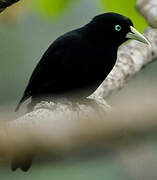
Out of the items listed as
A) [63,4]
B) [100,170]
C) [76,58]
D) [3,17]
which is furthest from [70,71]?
[100,170]

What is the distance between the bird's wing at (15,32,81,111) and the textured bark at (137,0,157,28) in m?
0.58

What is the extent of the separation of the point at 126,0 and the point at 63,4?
0.33 meters

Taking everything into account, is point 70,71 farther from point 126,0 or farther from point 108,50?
point 126,0

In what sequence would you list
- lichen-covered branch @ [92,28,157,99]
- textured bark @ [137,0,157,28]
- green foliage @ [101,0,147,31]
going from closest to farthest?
green foliage @ [101,0,147,31], lichen-covered branch @ [92,28,157,99], textured bark @ [137,0,157,28]

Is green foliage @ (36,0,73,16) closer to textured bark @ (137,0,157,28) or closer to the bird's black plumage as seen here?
the bird's black plumage

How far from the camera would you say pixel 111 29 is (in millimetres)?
3838

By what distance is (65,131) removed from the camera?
2.16 feet

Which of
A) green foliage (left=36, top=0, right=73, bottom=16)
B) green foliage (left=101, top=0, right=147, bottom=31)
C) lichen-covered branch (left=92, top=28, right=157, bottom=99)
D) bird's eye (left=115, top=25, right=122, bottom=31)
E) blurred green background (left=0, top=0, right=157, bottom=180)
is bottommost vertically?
blurred green background (left=0, top=0, right=157, bottom=180)

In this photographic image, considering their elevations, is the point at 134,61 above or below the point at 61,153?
below

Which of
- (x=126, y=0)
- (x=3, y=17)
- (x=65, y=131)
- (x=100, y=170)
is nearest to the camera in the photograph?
(x=65, y=131)

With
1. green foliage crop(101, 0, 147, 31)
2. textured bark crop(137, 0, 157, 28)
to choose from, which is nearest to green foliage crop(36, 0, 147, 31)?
green foliage crop(101, 0, 147, 31)

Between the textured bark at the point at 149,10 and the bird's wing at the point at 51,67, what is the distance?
576 millimetres

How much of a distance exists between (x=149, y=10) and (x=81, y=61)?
2.34 feet

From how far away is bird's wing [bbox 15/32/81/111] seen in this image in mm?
3669
